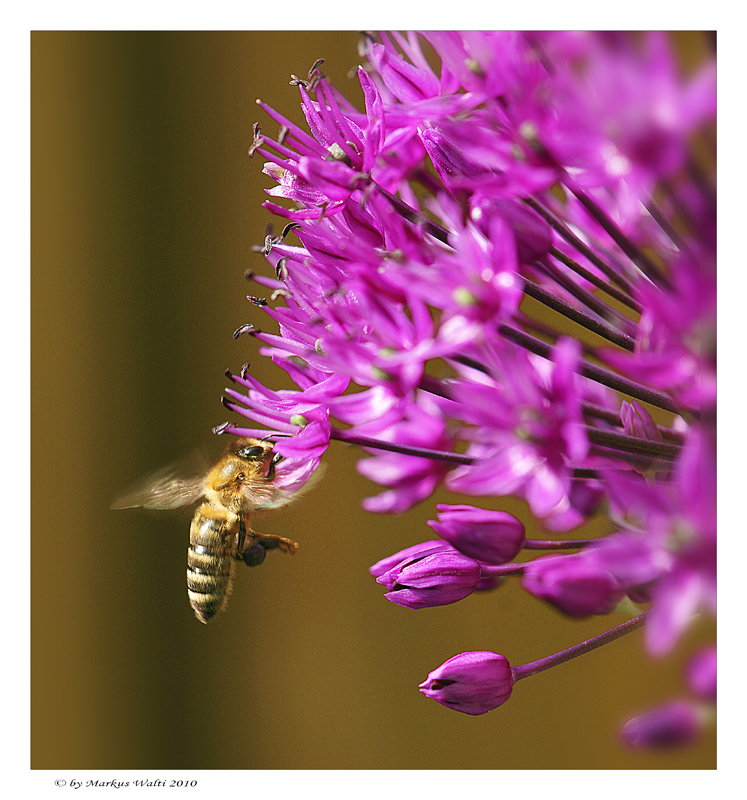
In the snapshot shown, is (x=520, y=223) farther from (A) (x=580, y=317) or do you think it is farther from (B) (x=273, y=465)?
(B) (x=273, y=465)

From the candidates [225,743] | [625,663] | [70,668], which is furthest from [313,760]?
[625,663]

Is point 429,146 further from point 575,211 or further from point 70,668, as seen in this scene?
point 70,668

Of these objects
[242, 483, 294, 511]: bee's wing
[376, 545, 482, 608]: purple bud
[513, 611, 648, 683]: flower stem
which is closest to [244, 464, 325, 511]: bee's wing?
[242, 483, 294, 511]: bee's wing

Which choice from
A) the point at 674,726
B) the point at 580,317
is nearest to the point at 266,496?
the point at 580,317

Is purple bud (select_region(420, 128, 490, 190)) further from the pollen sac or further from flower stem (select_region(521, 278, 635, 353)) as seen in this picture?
the pollen sac

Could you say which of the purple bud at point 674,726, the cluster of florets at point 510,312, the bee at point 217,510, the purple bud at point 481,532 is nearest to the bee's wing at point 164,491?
the bee at point 217,510

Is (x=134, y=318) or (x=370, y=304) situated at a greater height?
(x=134, y=318)
